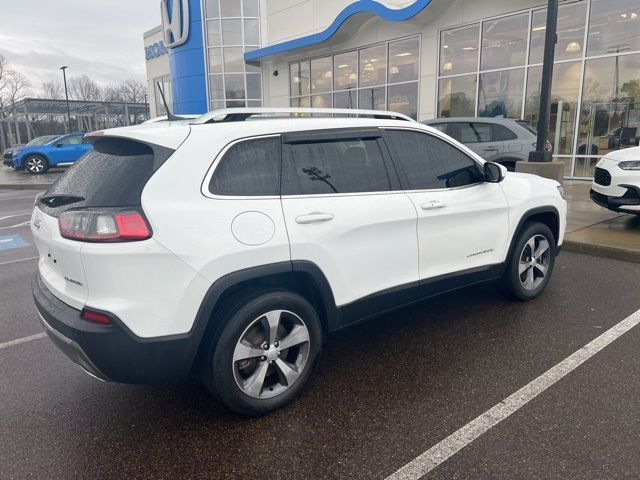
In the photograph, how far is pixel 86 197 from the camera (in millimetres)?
2559

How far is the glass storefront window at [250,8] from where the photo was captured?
21.7 meters

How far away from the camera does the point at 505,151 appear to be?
936 centimetres

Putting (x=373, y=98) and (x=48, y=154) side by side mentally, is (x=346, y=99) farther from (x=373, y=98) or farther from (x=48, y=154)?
(x=48, y=154)

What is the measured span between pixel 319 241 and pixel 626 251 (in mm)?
4766

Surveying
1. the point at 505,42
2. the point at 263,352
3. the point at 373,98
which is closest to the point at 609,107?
the point at 505,42

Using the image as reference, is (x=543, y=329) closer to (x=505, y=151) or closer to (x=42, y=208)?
(x=42, y=208)

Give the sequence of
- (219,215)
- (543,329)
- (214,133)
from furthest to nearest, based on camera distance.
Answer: (543,329) → (214,133) → (219,215)

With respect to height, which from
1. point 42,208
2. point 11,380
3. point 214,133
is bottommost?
point 11,380

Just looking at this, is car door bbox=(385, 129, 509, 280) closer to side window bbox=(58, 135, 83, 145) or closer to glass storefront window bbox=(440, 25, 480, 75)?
glass storefront window bbox=(440, 25, 480, 75)

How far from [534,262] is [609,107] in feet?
30.8

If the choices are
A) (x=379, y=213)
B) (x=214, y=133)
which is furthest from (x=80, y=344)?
(x=379, y=213)

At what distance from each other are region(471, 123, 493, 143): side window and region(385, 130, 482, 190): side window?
6075mm

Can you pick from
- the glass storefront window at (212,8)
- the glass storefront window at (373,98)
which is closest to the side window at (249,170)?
the glass storefront window at (373,98)

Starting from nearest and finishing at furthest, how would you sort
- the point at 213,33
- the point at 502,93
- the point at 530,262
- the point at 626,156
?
the point at 530,262 → the point at 626,156 → the point at 502,93 → the point at 213,33
